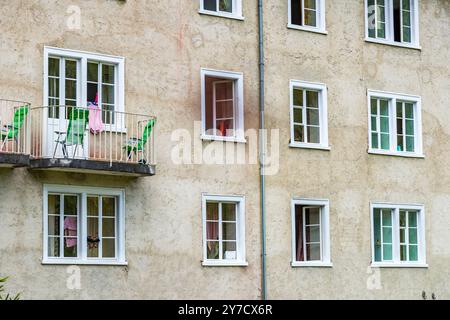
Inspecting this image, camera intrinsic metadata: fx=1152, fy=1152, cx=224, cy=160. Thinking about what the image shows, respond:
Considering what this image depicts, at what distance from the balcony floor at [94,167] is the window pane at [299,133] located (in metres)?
5.47

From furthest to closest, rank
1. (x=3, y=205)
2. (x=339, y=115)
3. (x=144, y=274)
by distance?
(x=339, y=115), (x=144, y=274), (x=3, y=205)

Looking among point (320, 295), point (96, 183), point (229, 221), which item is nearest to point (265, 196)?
point (229, 221)

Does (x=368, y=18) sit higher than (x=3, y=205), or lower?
higher

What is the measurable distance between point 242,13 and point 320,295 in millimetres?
7973

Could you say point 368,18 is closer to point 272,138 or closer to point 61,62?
point 272,138

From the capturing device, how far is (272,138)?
31.0 meters

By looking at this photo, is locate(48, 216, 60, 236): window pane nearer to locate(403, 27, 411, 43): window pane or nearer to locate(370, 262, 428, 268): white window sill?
locate(370, 262, 428, 268): white window sill

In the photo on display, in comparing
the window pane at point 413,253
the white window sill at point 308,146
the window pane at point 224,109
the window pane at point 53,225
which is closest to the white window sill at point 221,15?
the window pane at point 224,109

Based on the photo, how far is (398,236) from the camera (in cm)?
3341

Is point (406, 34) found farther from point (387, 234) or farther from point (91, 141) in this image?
point (91, 141)

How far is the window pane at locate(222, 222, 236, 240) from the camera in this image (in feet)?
98.7

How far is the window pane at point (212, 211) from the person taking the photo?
29.8 meters

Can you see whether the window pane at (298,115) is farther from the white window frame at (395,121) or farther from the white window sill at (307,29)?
the white window frame at (395,121)

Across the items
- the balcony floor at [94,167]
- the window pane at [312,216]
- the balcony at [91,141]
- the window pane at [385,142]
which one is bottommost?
the window pane at [312,216]
